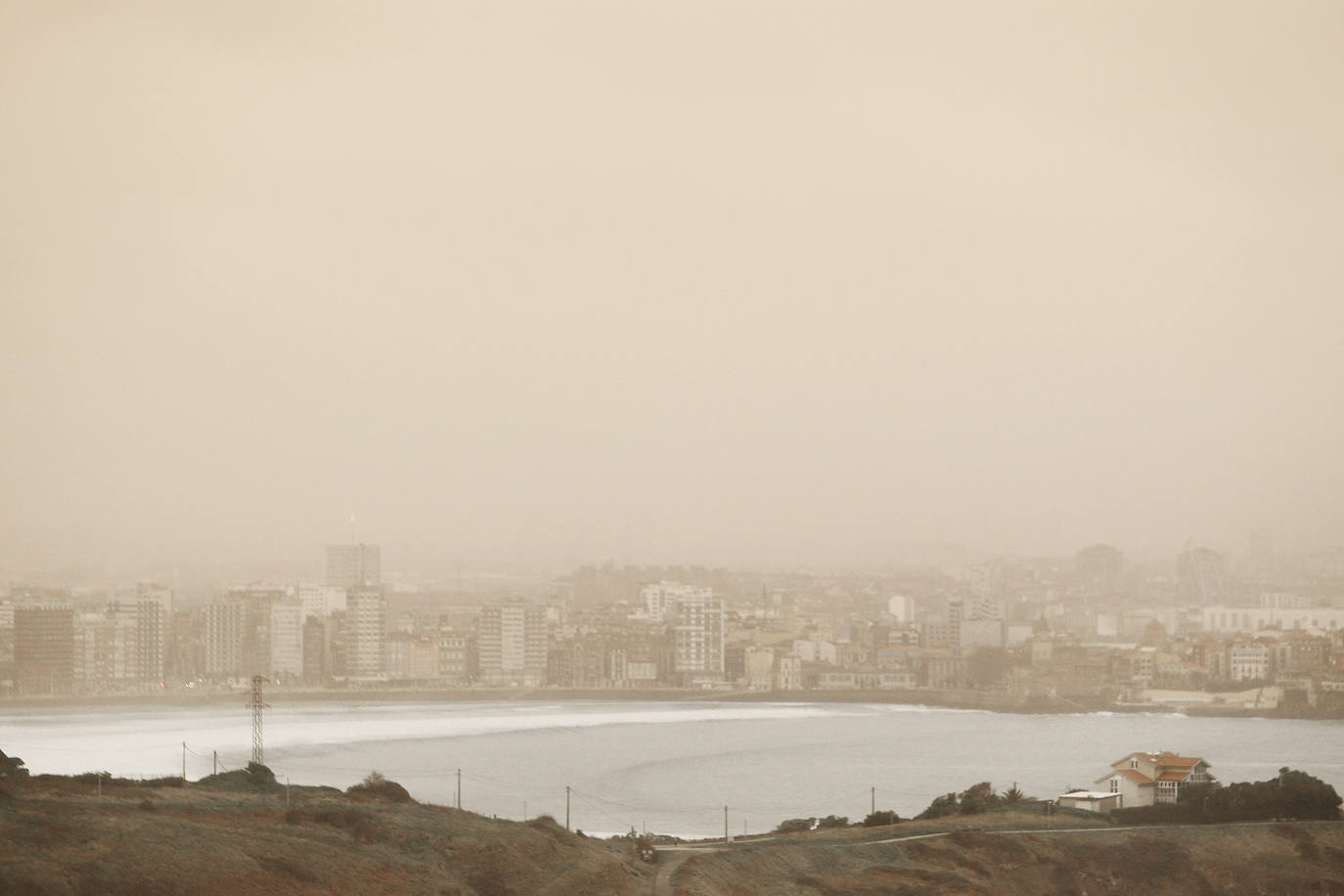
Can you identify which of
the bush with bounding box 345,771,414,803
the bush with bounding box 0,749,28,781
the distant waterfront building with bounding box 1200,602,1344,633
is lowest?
the bush with bounding box 345,771,414,803

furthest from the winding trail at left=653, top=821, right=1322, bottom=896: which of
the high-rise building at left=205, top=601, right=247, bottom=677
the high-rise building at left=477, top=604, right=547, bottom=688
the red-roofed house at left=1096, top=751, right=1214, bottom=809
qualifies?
the high-rise building at left=205, top=601, right=247, bottom=677

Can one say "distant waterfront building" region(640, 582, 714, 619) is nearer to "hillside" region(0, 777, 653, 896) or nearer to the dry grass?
"hillside" region(0, 777, 653, 896)

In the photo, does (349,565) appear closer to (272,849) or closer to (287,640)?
(287,640)

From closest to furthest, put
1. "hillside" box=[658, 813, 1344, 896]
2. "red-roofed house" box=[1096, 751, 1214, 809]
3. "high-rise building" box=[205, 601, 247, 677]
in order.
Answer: "hillside" box=[658, 813, 1344, 896] → "red-roofed house" box=[1096, 751, 1214, 809] → "high-rise building" box=[205, 601, 247, 677]

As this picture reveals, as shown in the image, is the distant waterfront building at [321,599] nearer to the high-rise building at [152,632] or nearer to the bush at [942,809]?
the high-rise building at [152,632]

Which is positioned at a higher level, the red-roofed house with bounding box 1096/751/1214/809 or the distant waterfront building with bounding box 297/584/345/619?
the distant waterfront building with bounding box 297/584/345/619

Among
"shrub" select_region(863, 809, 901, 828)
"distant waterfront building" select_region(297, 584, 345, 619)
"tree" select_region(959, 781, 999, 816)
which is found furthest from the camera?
"distant waterfront building" select_region(297, 584, 345, 619)

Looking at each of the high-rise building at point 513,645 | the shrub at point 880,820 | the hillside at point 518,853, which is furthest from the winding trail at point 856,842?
the high-rise building at point 513,645
